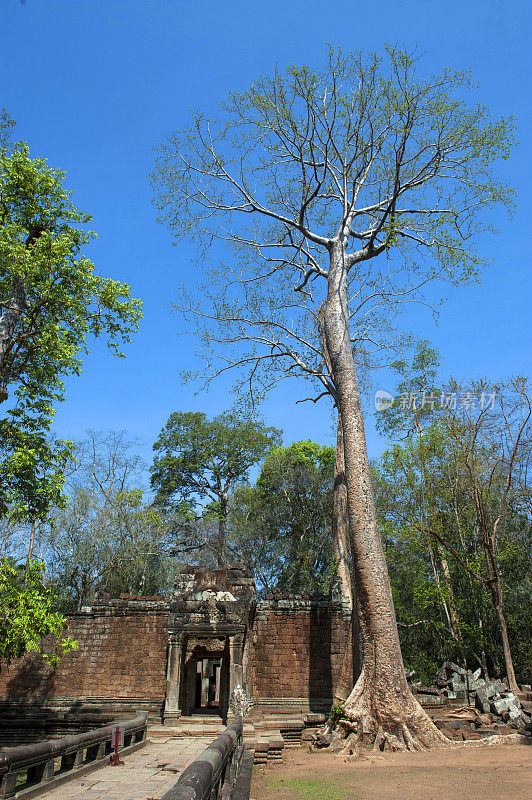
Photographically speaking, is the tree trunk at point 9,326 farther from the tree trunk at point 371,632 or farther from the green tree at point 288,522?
the green tree at point 288,522

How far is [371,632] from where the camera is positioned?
9.03 meters

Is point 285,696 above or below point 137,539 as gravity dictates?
below

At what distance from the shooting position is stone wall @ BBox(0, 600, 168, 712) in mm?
12320

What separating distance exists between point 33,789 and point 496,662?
44.8 ft

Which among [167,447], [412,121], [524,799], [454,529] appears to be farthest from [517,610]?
[167,447]

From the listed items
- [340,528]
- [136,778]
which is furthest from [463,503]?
[136,778]

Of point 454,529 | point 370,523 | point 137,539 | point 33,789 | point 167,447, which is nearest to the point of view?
point 33,789

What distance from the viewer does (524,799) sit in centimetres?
530

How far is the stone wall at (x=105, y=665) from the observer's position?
485 inches

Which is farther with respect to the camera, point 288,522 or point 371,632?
point 288,522

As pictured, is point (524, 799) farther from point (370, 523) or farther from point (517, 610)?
point (517, 610)

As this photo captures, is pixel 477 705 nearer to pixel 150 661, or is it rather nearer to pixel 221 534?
pixel 150 661

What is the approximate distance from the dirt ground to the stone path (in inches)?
43.0

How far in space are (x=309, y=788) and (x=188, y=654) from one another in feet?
25.2
